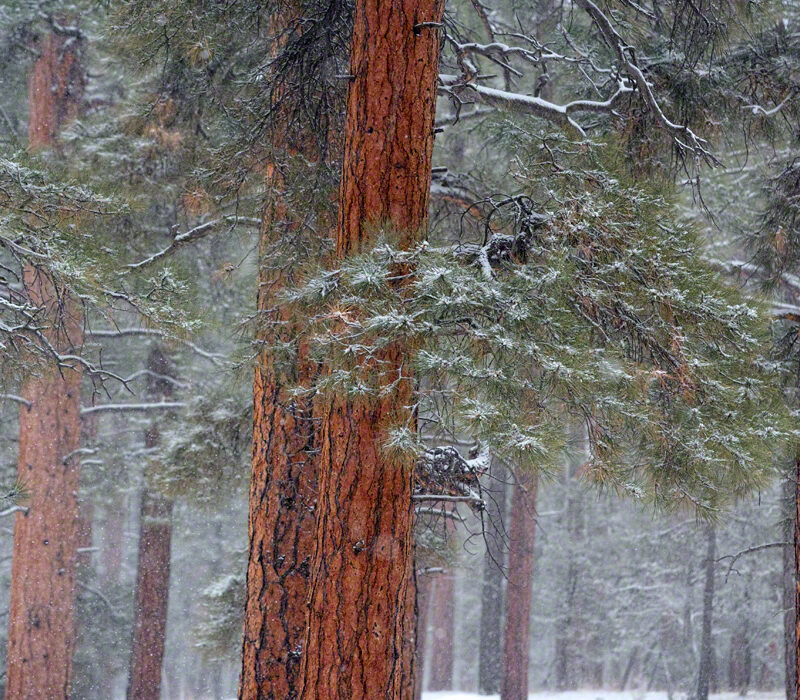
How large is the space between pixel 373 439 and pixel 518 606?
11297mm

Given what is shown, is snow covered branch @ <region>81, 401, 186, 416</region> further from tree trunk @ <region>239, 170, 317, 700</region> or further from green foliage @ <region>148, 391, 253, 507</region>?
tree trunk @ <region>239, 170, 317, 700</region>

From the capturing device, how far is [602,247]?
13.5ft

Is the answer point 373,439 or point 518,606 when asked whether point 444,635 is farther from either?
point 373,439

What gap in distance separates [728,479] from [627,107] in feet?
8.84

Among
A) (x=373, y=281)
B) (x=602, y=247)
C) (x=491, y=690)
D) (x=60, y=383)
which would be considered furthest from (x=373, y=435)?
(x=491, y=690)

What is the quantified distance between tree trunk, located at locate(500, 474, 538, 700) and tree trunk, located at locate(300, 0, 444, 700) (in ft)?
33.8

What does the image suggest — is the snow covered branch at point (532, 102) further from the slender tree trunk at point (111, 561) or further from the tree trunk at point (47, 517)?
the slender tree trunk at point (111, 561)

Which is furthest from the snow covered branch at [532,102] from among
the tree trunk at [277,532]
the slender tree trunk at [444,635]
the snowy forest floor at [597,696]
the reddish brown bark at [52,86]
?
the slender tree trunk at [444,635]

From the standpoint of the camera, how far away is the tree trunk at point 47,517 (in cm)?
941

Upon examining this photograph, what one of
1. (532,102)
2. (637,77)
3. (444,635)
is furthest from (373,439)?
(444,635)

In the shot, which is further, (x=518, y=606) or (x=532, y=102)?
(x=518, y=606)

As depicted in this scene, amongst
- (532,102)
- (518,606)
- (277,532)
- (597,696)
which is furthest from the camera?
(597,696)

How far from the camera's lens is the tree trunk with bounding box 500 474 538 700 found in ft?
46.9

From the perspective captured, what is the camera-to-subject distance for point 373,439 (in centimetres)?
416
